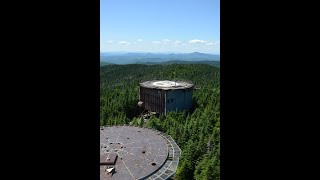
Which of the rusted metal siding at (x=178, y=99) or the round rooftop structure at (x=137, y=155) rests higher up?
the rusted metal siding at (x=178, y=99)

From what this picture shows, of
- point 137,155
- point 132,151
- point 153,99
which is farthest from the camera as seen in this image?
point 153,99

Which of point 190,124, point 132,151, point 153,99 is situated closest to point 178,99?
point 153,99

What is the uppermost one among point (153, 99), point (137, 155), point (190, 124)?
point (153, 99)

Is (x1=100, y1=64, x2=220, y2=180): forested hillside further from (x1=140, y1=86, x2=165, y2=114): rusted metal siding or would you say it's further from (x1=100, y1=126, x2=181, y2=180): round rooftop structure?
(x1=140, y1=86, x2=165, y2=114): rusted metal siding

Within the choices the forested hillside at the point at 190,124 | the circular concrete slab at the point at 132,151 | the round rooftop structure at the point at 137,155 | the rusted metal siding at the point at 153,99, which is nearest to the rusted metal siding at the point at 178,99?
the rusted metal siding at the point at 153,99

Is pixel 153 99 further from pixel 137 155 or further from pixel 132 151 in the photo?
pixel 137 155

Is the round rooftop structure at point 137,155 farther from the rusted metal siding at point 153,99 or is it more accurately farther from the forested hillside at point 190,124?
the rusted metal siding at point 153,99
